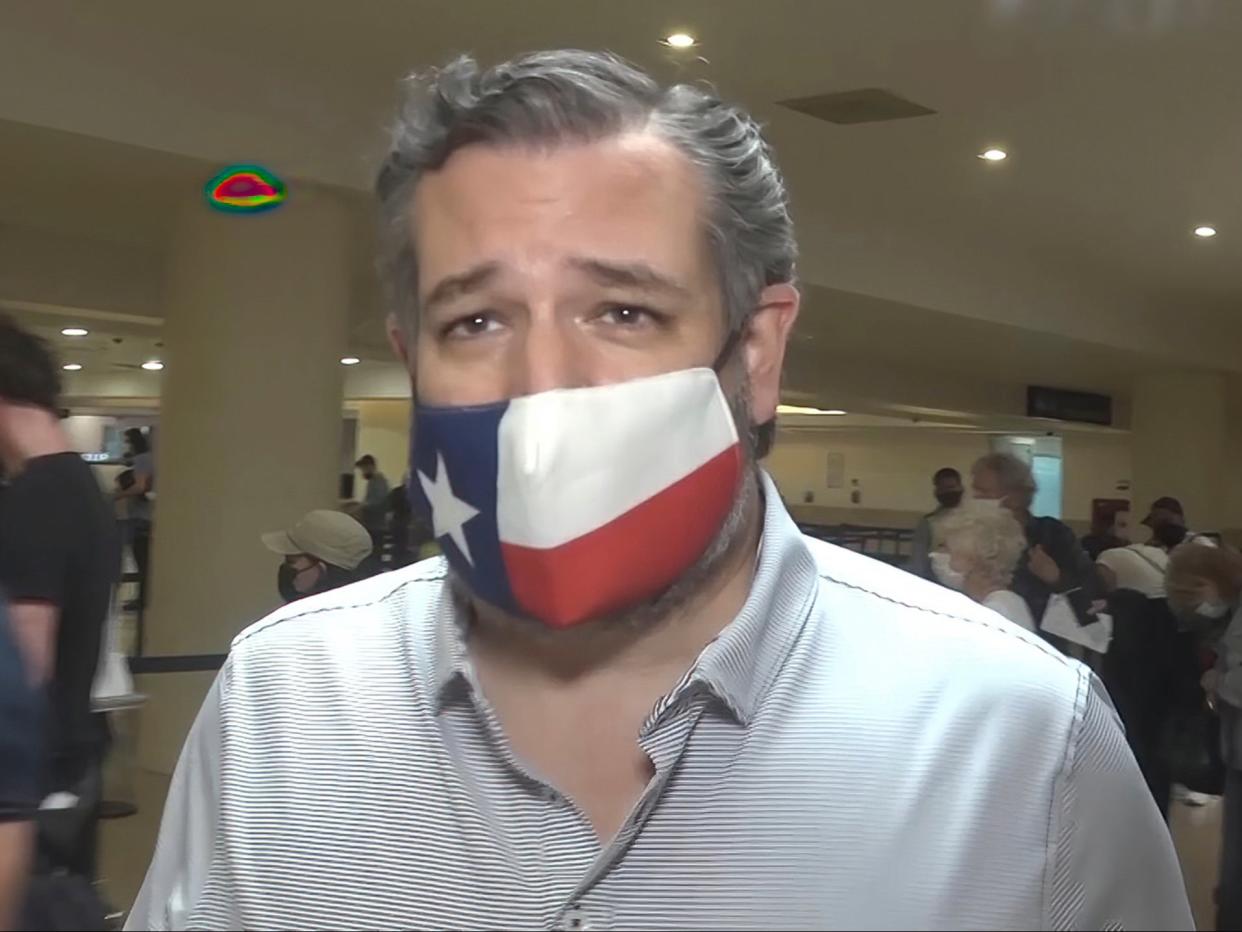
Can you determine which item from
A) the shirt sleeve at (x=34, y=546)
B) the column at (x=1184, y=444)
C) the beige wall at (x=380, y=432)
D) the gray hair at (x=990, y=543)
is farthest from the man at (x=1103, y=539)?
the beige wall at (x=380, y=432)

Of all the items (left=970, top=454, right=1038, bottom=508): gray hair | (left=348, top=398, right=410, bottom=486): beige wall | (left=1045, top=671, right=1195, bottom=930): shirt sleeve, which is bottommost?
(left=1045, top=671, right=1195, bottom=930): shirt sleeve

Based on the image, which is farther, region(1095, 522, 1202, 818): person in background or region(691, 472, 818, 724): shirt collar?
region(1095, 522, 1202, 818): person in background

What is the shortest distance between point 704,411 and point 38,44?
15.8 feet

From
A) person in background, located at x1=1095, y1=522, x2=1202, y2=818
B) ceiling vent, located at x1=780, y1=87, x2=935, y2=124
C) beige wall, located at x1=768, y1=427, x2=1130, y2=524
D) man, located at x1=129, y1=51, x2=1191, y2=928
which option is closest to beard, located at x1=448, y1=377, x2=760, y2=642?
man, located at x1=129, y1=51, x2=1191, y2=928

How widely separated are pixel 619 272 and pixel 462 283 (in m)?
0.12

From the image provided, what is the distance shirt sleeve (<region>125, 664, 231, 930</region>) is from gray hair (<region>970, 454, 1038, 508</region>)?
381cm

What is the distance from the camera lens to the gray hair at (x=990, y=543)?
3994 mm

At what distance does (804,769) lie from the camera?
1068mm

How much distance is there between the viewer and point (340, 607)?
1.32 meters

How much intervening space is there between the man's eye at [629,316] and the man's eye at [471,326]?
0.09 metres

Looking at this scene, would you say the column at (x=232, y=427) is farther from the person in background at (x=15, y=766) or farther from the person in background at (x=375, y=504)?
the person in background at (x=15, y=766)

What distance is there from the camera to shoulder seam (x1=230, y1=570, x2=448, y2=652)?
1302 mm

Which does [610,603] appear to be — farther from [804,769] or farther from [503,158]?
[503,158]

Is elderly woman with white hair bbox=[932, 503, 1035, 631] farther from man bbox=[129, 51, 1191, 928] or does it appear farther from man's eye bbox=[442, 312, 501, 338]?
man's eye bbox=[442, 312, 501, 338]
